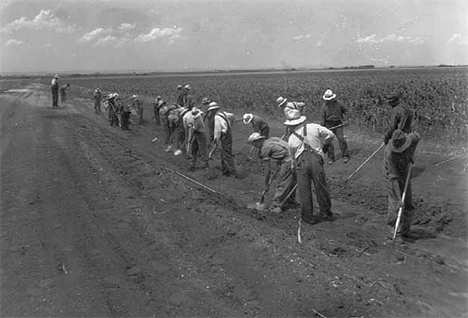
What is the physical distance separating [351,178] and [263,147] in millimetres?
3645

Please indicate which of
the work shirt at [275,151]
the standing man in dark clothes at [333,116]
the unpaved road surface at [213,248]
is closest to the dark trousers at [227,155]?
the unpaved road surface at [213,248]

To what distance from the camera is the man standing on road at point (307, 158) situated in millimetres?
8031

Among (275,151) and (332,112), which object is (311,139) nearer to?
(275,151)

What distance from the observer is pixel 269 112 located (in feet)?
82.4

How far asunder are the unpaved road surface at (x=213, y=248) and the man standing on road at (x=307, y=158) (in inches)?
19.5

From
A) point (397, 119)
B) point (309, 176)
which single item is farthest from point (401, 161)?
point (309, 176)

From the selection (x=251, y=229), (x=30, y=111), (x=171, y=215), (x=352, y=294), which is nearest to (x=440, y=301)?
(x=352, y=294)

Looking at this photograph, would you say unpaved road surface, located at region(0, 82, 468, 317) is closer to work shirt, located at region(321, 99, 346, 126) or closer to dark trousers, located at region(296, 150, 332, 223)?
dark trousers, located at region(296, 150, 332, 223)

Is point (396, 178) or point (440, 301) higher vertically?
point (396, 178)

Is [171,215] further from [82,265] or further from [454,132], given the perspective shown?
[454,132]

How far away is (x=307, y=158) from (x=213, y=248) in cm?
232

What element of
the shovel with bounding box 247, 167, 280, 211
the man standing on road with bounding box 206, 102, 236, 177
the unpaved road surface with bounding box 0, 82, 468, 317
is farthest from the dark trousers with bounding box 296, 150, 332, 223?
the man standing on road with bounding box 206, 102, 236, 177

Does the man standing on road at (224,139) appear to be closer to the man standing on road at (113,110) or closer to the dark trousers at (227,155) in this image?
the dark trousers at (227,155)

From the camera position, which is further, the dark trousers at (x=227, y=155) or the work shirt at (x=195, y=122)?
the work shirt at (x=195, y=122)
